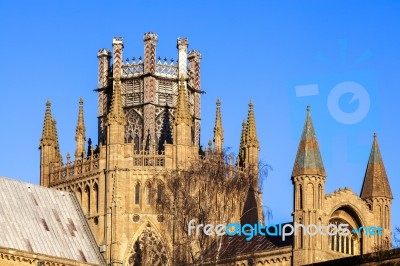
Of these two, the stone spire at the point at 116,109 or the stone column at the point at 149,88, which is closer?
the stone spire at the point at 116,109

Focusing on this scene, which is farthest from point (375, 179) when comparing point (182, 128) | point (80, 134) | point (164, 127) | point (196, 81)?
point (80, 134)

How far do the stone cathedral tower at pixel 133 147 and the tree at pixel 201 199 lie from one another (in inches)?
59.7

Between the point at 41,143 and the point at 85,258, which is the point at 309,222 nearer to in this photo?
the point at 85,258

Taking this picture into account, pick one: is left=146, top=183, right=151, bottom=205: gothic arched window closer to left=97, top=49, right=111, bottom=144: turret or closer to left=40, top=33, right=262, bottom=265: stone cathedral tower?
left=40, top=33, right=262, bottom=265: stone cathedral tower

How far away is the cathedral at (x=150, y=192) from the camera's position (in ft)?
297

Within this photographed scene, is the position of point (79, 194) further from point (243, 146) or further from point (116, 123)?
point (243, 146)

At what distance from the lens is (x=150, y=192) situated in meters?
103

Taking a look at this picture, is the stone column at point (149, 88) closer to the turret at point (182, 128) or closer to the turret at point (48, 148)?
the turret at point (182, 128)

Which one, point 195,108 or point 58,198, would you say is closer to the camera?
point 58,198

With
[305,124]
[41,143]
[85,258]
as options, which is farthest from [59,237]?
[305,124]

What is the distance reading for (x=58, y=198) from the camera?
105 metres

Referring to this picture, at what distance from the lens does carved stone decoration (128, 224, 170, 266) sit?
319ft

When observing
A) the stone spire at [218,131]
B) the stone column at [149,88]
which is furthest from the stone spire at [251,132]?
the stone column at [149,88]

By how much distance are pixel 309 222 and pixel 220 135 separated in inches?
768
